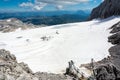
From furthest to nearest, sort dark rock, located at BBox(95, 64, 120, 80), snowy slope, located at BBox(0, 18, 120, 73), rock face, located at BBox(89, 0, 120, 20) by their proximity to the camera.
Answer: rock face, located at BBox(89, 0, 120, 20), snowy slope, located at BBox(0, 18, 120, 73), dark rock, located at BBox(95, 64, 120, 80)

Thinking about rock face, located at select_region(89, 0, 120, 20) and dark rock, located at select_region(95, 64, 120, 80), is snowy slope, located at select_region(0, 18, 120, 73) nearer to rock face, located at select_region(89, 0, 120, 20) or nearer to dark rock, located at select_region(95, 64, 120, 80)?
dark rock, located at select_region(95, 64, 120, 80)

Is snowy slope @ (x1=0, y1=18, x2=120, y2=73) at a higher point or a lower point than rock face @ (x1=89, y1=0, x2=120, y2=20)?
lower

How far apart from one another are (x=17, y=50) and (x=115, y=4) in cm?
5694

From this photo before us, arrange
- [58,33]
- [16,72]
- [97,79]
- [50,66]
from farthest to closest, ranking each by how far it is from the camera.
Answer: [58,33], [50,66], [97,79], [16,72]

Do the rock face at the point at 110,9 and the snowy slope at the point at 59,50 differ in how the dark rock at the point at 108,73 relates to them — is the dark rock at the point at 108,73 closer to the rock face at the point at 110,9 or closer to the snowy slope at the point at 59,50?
the snowy slope at the point at 59,50

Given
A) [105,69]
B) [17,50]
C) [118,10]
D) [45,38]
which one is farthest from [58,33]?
[105,69]

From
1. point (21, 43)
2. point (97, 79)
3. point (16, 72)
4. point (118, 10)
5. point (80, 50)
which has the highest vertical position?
point (118, 10)

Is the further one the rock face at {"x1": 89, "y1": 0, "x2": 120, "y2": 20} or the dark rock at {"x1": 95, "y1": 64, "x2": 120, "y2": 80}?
the rock face at {"x1": 89, "y1": 0, "x2": 120, "y2": 20}

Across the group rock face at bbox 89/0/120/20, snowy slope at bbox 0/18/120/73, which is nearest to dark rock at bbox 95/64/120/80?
snowy slope at bbox 0/18/120/73

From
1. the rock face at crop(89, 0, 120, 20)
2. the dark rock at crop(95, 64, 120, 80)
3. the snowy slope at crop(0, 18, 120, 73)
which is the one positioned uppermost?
the rock face at crop(89, 0, 120, 20)

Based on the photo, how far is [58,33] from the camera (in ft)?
255

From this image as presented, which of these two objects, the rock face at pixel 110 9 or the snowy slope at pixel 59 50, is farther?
the rock face at pixel 110 9

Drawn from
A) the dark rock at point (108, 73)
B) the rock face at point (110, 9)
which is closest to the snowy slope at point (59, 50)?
the dark rock at point (108, 73)

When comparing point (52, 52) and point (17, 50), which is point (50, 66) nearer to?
point (52, 52)
